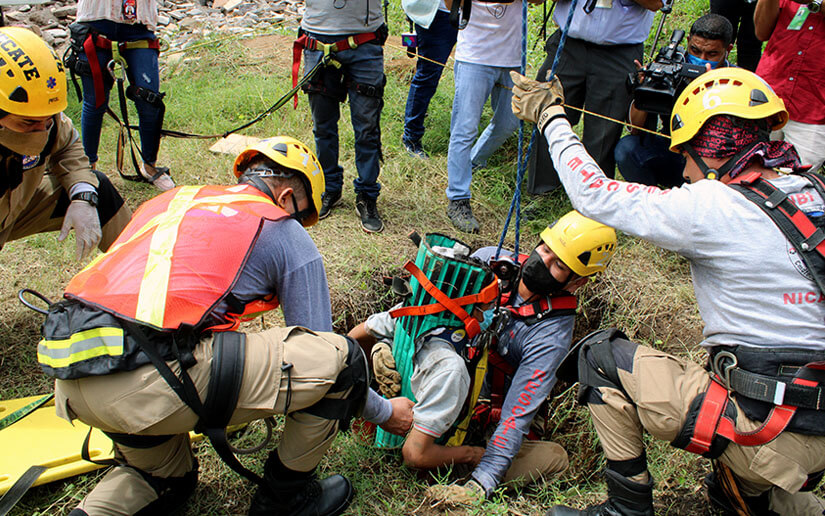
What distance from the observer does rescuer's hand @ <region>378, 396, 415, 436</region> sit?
9.44ft

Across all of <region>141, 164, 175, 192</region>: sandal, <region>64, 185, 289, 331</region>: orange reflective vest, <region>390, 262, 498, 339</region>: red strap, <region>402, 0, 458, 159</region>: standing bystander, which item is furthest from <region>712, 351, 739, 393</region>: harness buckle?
<region>141, 164, 175, 192</region>: sandal

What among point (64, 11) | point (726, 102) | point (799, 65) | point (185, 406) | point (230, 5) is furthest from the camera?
point (230, 5)

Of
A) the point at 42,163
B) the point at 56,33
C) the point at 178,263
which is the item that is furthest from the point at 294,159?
the point at 56,33

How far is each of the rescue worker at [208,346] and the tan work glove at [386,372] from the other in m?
0.43

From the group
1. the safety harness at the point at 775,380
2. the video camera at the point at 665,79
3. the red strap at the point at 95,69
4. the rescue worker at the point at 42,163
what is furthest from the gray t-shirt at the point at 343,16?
the safety harness at the point at 775,380

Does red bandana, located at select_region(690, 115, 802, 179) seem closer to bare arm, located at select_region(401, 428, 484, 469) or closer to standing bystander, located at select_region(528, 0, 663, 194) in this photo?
bare arm, located at select_region(401, 428, 484, 469)

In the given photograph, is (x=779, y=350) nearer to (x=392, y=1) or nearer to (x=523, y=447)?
(x=523, y=447)

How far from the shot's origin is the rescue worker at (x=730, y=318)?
2.17 metres

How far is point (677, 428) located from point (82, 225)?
127 inches

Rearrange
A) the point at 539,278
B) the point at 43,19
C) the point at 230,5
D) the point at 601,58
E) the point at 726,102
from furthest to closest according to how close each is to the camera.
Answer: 1. the point at 230,5
2. the point at 43,19
3. the point at 601,58
4. the point at 539,278
5. the point at 726,102

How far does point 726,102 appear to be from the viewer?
2393mm

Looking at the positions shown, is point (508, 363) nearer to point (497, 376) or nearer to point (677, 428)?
point (497, 376)

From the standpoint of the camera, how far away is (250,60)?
8.19 metres

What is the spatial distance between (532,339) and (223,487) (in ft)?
5.86
